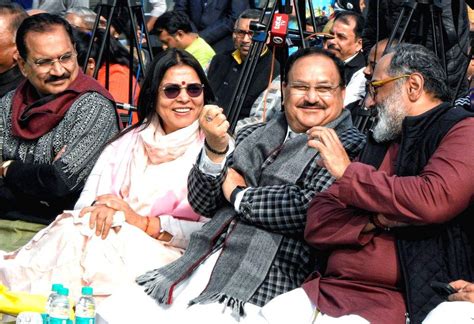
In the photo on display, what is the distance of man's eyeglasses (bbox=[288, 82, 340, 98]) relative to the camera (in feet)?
16.8

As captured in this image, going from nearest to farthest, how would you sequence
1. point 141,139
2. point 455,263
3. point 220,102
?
point 455,263 < point 141,139 < point 220,102

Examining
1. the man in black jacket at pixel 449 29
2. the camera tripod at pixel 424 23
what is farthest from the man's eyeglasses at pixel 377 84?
the man in black jacket at pixel 449 29

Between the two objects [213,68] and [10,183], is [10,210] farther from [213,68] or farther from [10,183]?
[213,68]

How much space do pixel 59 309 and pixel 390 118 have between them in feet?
5.30

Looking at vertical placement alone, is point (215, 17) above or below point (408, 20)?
below

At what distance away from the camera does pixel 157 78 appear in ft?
18.8

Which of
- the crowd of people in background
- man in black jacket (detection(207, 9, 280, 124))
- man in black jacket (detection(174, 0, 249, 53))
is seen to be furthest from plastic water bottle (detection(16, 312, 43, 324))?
man in black jacket (detection(174, 0, 249, 53))

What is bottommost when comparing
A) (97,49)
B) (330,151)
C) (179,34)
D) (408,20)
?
(179,34)

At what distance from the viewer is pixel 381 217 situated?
4406 millimetres

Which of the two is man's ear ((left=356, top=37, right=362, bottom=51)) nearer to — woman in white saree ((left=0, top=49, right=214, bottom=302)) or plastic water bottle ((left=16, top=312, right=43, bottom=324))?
woman in white saree ((left=0, top=49, right=214, bottom=302))

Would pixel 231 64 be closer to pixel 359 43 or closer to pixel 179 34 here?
pixel 359 43

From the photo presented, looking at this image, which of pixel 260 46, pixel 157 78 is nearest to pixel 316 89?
pixel 157 78

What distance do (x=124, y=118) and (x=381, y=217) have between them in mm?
3151

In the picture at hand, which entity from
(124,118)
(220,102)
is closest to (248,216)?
(124,118)
